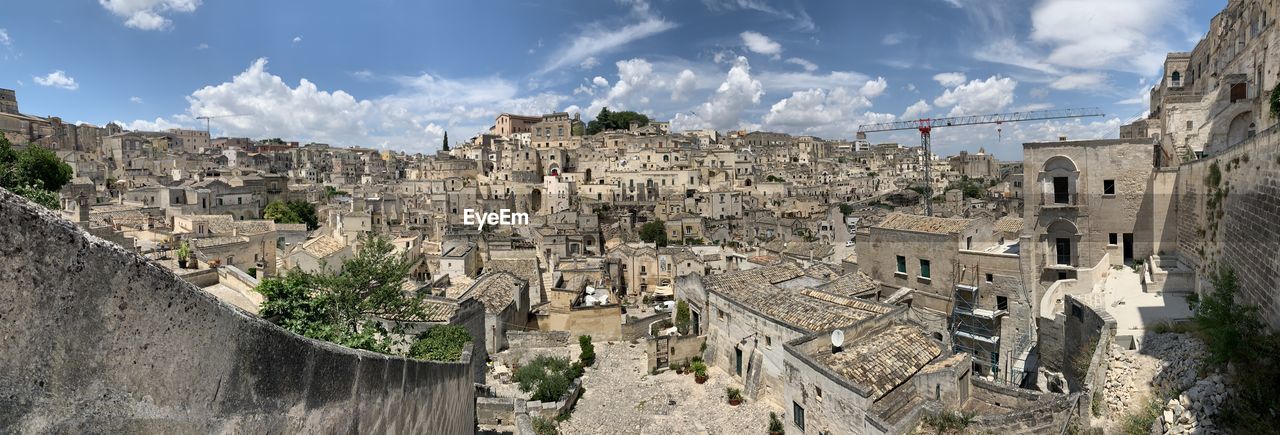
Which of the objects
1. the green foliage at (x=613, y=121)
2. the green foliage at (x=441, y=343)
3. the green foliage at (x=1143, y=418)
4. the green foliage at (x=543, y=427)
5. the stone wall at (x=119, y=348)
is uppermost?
the green foliage at (x=613, y=121)

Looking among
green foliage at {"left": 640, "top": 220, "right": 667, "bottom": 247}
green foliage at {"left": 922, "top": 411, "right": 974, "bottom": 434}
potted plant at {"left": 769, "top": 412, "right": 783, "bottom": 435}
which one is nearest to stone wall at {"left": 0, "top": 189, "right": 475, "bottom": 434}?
green foliage at {"left": 922, "top": 411, "right": 974, "bottom": 434}

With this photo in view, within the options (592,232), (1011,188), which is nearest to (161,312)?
(592,232)

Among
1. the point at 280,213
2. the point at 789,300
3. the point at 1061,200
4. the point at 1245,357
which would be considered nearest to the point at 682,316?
the point at 789,300

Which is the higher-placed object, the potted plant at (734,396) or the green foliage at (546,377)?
the green foliage at (546,377)

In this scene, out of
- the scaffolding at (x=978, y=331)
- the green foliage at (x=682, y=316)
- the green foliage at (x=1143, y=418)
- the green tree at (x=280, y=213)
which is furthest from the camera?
the green tree at (x=280, y=213)

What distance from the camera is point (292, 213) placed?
4800 centimetres

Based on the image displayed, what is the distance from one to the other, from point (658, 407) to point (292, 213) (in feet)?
142

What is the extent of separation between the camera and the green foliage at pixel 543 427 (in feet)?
42.6

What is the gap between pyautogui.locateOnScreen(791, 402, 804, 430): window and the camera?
12.3m

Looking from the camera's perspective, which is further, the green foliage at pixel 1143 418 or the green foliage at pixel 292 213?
the green foliage at pixel 292 213

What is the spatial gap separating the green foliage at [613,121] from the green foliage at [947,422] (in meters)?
90.1

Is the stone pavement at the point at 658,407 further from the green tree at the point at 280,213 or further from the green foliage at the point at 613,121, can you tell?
the green foliage at the point at 613,121

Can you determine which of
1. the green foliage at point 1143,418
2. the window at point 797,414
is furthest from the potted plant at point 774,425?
the green foliage at point 1143,418

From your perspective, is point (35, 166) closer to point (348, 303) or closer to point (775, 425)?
point (348, 303)
